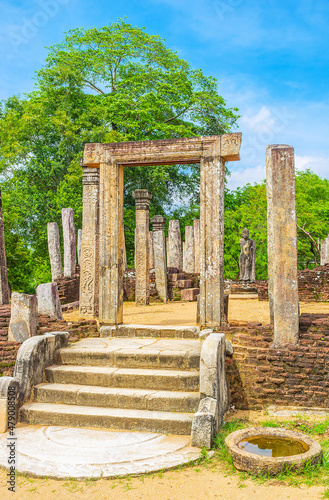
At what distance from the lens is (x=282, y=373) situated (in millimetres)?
6199

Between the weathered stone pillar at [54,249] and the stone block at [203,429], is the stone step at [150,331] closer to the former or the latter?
the stone block at [203,429]

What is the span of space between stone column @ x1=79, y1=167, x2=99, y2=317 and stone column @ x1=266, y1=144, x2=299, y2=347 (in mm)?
4363

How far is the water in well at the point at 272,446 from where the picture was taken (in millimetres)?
4320

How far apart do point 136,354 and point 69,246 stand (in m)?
11.7

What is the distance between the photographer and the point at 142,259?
1355cm

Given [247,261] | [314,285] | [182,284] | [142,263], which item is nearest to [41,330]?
[142,263]

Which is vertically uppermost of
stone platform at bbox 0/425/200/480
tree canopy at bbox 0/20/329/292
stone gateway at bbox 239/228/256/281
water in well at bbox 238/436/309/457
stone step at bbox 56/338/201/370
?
tree canopy at bbox 0/20/329/292

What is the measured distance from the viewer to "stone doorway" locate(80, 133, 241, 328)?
742cm

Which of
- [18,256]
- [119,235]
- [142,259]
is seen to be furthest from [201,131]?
[119,235]

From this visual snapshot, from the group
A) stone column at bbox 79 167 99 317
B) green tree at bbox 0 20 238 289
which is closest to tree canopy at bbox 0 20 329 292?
green tree at bbox 0 20 238 289

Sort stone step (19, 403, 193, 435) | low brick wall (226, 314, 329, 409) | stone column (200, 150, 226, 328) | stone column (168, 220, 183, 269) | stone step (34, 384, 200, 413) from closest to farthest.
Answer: stone step (19, 403, 193, 435) → stone step (34, 384, 200, 413) → low brick wall (226, 314, 329, 409) → stone column (200, 150, 226, 328) → stone column (168, 220, 183, 269)

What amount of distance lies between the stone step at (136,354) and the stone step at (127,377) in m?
0.13

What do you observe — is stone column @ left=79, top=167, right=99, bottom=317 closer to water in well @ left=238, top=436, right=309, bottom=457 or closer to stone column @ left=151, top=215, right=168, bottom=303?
stone column @ left=151, top=215, right=168, bottom=303

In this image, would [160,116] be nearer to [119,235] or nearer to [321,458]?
[119,235]
